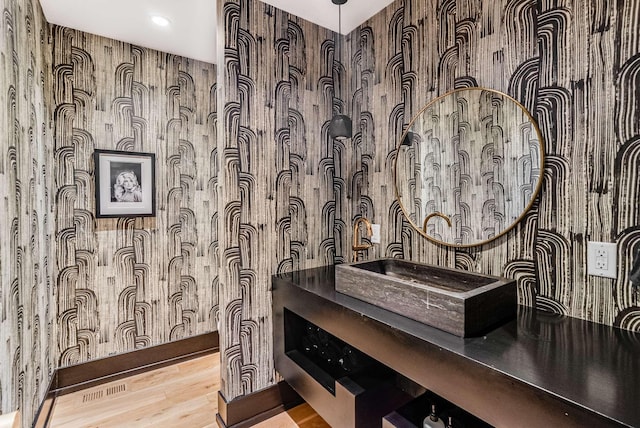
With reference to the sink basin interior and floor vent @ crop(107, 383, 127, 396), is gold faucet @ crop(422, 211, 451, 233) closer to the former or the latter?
the sink basin interior

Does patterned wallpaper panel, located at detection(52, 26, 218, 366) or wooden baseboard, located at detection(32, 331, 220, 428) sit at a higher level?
patterned wallpaper panel, located at detection(52, 26, 218, 366)

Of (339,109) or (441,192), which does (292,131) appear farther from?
(441,192)

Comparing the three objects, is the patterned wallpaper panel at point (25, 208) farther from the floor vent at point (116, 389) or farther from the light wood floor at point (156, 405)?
the floor vent at point (116, 389)

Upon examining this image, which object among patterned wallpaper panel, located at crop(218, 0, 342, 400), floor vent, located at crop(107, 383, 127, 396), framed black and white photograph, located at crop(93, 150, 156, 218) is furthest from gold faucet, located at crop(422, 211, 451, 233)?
floor vent, located at crop(107, 383, 127, 396)

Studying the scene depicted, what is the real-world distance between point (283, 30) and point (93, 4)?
4.07 ft

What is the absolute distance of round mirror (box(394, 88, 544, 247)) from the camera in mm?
1396

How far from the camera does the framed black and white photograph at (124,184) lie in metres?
2.43

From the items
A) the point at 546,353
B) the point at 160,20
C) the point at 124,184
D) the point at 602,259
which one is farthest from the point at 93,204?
the point at 602,259

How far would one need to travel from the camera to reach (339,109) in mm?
2352

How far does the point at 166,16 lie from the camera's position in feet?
7.09

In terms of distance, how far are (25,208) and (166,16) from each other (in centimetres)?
152

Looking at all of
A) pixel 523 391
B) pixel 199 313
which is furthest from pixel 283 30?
pixel 199 313

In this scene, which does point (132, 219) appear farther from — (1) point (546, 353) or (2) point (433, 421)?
(1) point (546, 353)

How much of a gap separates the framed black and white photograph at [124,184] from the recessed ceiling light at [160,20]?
3.21 ft
